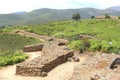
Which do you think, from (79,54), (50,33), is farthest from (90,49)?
(50,33)

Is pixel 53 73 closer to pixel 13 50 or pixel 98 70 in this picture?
pixel 98 70

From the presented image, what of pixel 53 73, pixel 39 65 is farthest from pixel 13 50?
pixel 39 65

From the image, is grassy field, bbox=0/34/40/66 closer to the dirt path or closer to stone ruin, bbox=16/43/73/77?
the dirt path

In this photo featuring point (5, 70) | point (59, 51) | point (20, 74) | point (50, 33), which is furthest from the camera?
point (50, 33)

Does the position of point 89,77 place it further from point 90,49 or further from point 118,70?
point 90,49

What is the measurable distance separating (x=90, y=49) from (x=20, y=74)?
440 inches

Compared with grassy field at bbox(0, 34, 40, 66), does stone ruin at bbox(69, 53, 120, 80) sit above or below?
above

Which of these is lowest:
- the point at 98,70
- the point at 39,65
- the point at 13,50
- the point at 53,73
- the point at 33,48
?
the point at 13,50

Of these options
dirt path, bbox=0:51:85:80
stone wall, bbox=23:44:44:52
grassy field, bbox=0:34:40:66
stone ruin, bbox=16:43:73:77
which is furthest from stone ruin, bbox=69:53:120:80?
stone wall, bbox=23:44:44:52

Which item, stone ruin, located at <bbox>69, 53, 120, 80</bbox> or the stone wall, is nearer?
stone ruin, located at <bbox>69, 53, 120, 80</bbox>

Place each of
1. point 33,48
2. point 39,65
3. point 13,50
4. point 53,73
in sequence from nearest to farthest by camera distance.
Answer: point 39,65 < point 53,73 < point 33,48 < point 13,50

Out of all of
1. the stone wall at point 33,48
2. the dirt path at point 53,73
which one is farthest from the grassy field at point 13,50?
the dirt path at point 53,73

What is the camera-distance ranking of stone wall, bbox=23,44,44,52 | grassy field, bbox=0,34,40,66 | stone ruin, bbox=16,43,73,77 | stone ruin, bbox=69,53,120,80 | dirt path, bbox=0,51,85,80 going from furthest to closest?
1. stone wall, bbox=23,44,44,52
2. grassy field, bbox=0,34,40,66
3. stone ruin, bbox=16,43,73,77
4. dirt path, bbox=0,51,85,80
5. stone ruin, bbox=69,53,120,80

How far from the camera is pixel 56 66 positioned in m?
25.7
